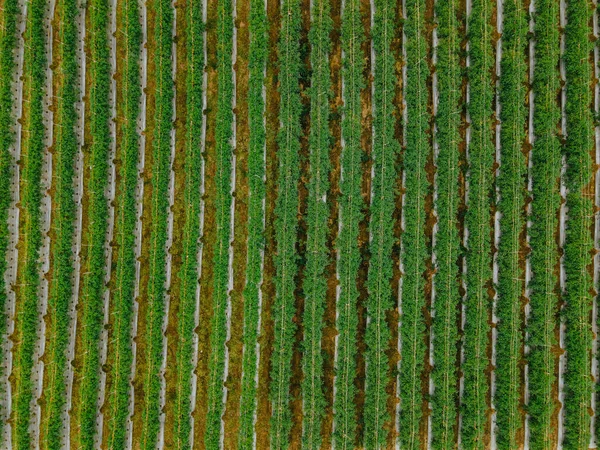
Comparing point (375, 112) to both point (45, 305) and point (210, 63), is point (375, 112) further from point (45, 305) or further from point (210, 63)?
point (45, 305)

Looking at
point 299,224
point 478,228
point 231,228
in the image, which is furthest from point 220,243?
point 478,228

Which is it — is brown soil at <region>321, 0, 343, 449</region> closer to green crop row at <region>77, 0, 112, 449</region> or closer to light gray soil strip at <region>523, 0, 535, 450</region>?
light gray soil strip at <region>523, 0, 535, 450</region>

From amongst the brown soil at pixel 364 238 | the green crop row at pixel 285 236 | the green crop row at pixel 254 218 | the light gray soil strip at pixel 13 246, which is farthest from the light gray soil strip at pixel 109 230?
the brown soil at pixel 364 238

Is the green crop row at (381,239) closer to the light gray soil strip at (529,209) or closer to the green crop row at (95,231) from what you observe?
the light gray soil strip at (529,209)

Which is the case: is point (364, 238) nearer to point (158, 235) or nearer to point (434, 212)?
point (434, 212)

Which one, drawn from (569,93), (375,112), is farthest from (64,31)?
(569,93)

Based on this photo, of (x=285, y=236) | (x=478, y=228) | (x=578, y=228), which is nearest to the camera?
(x=578, y=228)
